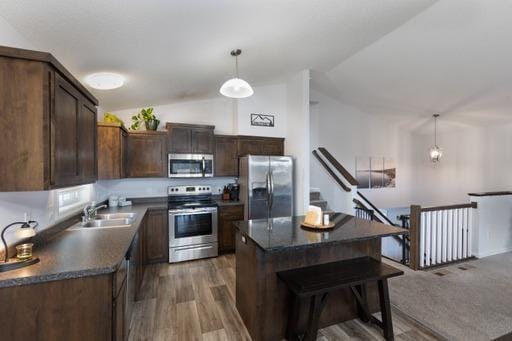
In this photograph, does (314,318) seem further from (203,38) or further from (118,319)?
(203,38)

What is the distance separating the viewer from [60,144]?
4.99 ft

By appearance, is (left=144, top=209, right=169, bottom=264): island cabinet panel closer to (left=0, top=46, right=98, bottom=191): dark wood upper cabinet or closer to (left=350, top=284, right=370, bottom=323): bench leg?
(left=0, top=46, right=98, bottom=191): dark wood upper cabinet

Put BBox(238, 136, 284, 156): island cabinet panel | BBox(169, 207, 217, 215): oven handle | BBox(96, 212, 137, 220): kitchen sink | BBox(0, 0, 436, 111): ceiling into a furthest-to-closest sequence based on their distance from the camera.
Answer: BBox(238, 136, 284, 156): island cabinet panel < BBox(169, 207, 217, 215): oven handle < BBox(96, 212, 137, 220): kitchen sink < BBox(0, 0, 436, 111): ceiling

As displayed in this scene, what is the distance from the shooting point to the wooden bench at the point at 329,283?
1.84 m

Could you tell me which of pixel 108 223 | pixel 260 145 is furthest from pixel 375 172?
pixel 108 223

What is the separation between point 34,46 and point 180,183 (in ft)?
9.50

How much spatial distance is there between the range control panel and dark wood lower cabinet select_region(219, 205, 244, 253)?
Answer: 24.9 inches

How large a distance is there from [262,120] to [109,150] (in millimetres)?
2718

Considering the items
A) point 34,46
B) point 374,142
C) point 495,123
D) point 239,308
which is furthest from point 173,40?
point 495,123

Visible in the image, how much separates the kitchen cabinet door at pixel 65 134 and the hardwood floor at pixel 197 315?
1.59 meters

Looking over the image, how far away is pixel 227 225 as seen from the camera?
13.6 ft

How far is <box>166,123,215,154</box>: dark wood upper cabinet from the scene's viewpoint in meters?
4.07

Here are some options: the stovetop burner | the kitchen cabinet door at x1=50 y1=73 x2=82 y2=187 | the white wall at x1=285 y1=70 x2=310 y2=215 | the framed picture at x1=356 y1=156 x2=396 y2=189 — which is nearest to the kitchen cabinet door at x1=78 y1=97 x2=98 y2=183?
the kitchen cabinet door at x1=50 y1=73 x2=82 y2=187

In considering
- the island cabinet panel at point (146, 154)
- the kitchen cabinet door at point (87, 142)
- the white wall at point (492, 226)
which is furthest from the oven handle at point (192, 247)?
the white wall at point (492, 226)
